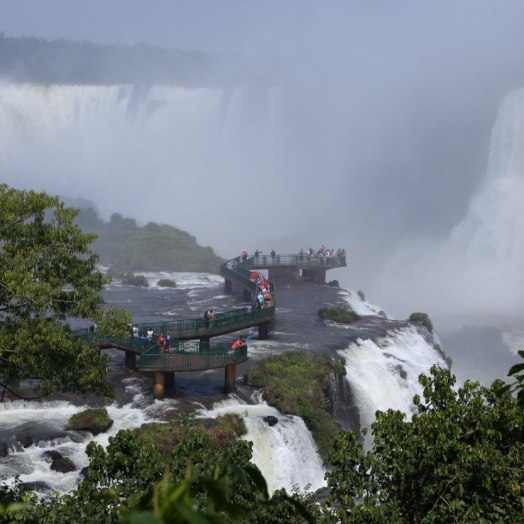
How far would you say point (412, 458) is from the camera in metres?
9.48

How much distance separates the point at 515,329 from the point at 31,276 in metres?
39.1

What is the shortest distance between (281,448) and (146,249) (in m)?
38.0

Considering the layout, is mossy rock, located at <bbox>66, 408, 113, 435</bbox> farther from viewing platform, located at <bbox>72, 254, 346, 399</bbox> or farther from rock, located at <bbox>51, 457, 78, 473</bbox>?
viewing platform, located at <bbox>72, 254, 346, 399</bbox>

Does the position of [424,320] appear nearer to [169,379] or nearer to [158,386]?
[169,379]

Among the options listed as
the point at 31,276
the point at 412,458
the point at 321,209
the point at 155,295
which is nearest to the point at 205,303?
the point at 155,295

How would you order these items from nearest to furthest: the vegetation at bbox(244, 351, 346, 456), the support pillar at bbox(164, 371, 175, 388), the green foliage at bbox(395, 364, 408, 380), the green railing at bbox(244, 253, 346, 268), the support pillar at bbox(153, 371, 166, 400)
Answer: the support pillar at bbox(153, 371, 166, 400), the vegetation at bbox(244, 351, 346, 456), the support pillar at bbox(164, 371, 175, 388), the green foliage at bbox(395, 364, 408, 380), the green railing at bbox(244, 253, 346, 268)

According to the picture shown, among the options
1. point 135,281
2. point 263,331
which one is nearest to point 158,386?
point 263,331

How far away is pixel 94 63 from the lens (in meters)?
97.2

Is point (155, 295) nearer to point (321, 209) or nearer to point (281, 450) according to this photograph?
point (281, 450)

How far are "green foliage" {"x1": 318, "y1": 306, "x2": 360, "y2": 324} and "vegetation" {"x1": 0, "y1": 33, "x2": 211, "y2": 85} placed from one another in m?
62.6

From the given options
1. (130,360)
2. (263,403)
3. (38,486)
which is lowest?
(38,486)

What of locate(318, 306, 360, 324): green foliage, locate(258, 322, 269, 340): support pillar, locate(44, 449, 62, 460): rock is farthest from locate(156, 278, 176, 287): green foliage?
locate(44, 449, 62, 460): rock

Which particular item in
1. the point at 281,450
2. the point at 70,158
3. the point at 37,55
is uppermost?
the point at 37,55

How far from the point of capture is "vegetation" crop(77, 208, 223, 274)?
169ft
